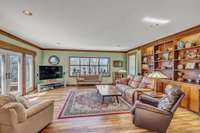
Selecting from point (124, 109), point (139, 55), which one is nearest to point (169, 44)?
point (139, 55)

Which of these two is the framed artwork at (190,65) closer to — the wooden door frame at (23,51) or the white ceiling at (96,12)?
the white ceiling at (96,12)

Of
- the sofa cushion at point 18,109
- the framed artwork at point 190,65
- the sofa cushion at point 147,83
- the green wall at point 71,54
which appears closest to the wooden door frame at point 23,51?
the green wall at point 71,54

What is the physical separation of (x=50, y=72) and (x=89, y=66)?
2661 millimetres

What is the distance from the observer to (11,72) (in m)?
5.21

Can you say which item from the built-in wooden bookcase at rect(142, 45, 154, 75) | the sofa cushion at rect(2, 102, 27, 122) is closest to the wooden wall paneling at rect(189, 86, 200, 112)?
the built-in wooden bookcase at rect(142, 45, 154, 75)

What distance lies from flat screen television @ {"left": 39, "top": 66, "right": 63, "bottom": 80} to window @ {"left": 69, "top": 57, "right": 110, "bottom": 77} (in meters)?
0.98

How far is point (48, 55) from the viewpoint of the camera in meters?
8.83

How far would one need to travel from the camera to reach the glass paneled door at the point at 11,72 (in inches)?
184

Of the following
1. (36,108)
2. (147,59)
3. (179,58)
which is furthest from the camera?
(147,59)

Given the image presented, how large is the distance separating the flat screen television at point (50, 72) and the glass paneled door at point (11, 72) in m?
1.52

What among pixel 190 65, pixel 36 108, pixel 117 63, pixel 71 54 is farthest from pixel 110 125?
pixel 117 63

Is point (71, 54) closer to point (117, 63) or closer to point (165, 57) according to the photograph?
point (117, 63)

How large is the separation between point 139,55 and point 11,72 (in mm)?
5978

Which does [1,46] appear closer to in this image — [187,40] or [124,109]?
[124,109]
